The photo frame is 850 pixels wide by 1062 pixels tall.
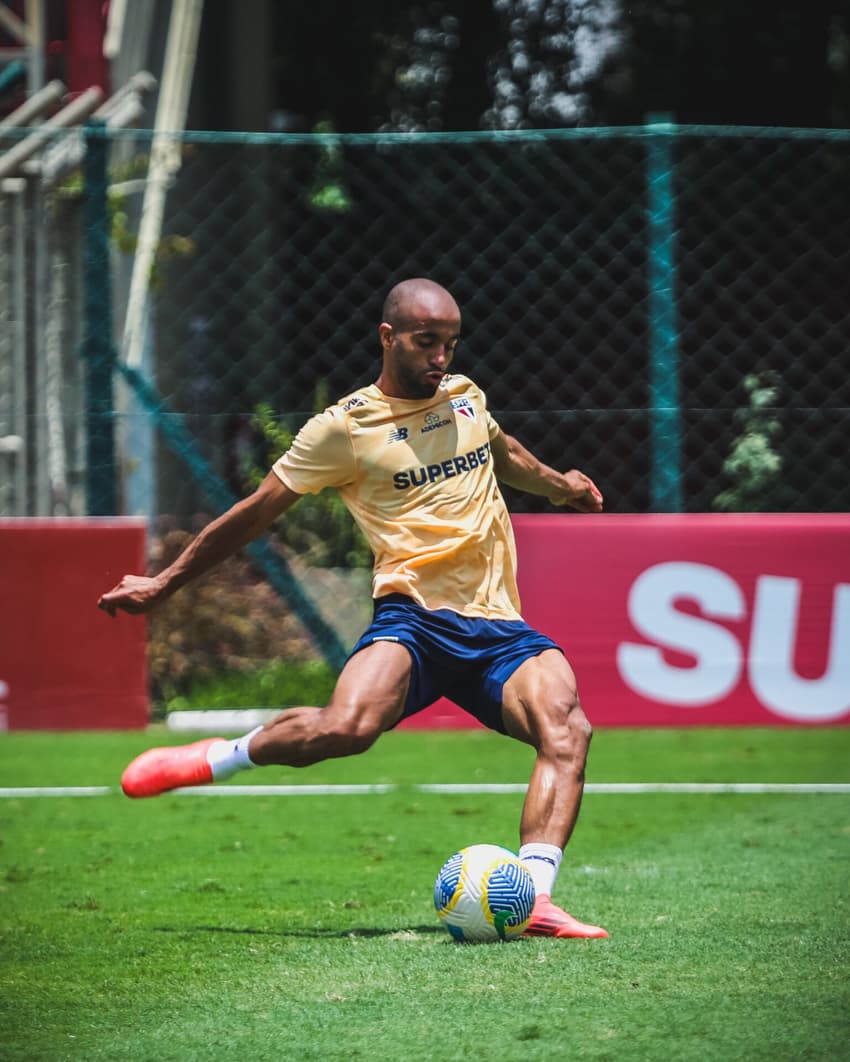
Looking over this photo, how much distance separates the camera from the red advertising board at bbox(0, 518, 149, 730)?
865 cm

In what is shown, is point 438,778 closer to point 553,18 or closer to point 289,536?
point 289,536

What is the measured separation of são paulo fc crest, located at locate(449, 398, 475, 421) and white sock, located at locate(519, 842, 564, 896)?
1409 millimetres

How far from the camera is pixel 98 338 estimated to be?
348 inches

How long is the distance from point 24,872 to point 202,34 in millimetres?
12355

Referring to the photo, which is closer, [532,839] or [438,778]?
[532,839]

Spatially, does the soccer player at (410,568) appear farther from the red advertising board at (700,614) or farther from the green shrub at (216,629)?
the green shrub at (216,629)

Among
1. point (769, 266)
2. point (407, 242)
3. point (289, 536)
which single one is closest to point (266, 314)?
point (407, 242)

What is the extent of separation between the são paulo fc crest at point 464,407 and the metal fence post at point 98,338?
11.9ft

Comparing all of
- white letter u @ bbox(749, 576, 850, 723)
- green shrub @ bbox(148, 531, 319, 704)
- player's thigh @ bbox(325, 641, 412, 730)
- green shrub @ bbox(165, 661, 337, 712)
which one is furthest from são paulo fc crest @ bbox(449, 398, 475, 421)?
green shrub @ bbox(148, 531, 319, 704)

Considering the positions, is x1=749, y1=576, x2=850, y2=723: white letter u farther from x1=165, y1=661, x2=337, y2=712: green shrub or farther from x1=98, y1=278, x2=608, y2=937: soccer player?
x1=98, y1=278, x2=608, y2=937: soccer player

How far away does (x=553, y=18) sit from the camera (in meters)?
15.4

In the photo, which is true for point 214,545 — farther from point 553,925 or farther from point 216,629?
point 216,629

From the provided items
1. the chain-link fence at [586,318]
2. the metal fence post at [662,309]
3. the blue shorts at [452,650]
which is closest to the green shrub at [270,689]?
the chain-link fence at [586,318]

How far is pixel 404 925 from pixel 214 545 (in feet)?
4.17
